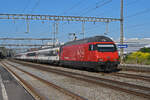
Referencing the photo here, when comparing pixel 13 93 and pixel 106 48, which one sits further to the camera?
pixel 106 48

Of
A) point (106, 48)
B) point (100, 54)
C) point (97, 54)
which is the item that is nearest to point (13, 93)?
point (97, 54)

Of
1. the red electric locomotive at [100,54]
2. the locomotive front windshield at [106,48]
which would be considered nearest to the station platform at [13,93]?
the red electric locomotive at [100,54]

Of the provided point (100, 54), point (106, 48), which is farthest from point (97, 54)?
point (106, 48)

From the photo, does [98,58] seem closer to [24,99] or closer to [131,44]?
[24,99]

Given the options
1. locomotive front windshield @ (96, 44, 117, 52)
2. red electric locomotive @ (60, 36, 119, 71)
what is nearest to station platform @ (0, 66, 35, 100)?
red electric locomotive @ (60, 36, 119, 71)

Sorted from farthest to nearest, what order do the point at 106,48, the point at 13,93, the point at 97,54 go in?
the point at 106,48 < the point at 97,54 < the point at 13,93

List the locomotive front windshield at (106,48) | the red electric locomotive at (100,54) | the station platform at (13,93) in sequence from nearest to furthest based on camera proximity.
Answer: the station platform at (13,93), the red electric locomotive at (100,54), the locomotive front windshield at (106,48)

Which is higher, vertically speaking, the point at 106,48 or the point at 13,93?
the point at 106,48

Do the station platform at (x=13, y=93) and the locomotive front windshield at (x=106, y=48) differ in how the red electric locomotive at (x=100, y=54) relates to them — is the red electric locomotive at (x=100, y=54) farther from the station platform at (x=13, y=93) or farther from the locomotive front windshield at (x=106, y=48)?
the station platform at (x=13, y=93)

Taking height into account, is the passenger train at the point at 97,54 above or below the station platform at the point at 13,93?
above

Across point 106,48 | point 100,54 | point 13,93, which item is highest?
point 106,48

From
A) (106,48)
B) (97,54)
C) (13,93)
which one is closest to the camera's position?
(13,93)

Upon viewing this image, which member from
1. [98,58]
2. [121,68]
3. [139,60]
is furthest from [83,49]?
[139,60]

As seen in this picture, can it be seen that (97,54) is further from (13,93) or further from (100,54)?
(13,93)
